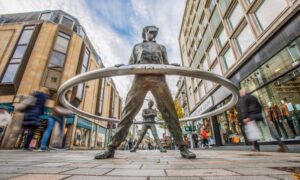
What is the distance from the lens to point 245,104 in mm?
5117

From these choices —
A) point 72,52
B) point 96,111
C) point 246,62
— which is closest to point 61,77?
point 72,52

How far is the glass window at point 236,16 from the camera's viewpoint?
9.98 m

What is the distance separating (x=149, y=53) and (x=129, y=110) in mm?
1312

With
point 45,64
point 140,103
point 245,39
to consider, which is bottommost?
point 140,103

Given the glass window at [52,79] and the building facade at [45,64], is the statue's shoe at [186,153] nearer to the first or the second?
the building facade at [45,64]

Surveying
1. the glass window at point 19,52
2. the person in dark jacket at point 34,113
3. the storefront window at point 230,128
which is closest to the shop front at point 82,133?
the glass window at point 19,52

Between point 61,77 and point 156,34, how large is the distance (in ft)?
45.6

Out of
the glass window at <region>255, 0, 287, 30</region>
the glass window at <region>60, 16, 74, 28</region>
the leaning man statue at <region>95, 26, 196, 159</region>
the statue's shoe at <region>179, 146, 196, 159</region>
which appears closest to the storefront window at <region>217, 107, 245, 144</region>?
the glass window at <region>255, 0, 287, 30</region>

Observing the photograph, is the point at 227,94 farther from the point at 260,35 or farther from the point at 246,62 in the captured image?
the point at 260,35

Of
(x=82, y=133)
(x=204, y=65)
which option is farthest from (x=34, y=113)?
(x=204, y=65)

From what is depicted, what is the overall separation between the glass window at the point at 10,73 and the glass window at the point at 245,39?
17638 mm

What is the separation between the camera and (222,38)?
12.7 meters

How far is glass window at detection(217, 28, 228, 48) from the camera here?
12133 mm

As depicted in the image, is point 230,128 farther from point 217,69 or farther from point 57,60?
point 57,60
